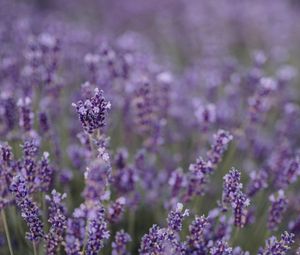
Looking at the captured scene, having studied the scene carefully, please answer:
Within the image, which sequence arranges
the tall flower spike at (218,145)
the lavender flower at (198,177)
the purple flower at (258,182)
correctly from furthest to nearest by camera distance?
the purple flower at (258,182), the tall flower spike at (218,145), the lavender flower at (198,177)

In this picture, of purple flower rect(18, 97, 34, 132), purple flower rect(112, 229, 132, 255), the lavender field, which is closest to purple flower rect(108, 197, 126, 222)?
the lavender field

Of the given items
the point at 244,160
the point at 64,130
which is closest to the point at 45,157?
the point at 64,130

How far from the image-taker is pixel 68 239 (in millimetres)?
2229

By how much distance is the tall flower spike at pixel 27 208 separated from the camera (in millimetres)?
2301

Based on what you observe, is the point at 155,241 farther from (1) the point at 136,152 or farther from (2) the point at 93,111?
(1) the point at 136,152

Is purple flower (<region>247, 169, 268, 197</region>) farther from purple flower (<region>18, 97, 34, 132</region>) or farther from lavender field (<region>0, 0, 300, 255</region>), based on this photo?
purple flower (<region>18, 97, 34, 132</region>)

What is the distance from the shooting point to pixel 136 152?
13.2 feet

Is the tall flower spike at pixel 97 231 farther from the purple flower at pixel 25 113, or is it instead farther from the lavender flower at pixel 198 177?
the purple flower at pixel 25 113

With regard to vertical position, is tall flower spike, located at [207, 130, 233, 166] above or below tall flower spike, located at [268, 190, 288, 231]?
above

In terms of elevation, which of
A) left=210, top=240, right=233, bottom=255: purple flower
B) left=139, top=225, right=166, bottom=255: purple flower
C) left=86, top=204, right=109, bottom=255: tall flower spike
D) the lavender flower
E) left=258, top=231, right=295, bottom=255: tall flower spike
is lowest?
left=258, top=231, right=295, bottom=255: tall flower spike

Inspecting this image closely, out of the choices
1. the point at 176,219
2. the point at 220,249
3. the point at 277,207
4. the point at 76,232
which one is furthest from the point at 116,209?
the point at 277,207

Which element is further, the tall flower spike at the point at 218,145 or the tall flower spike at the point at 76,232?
the tall flower spike at the point at 218,145

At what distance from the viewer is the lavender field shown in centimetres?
236

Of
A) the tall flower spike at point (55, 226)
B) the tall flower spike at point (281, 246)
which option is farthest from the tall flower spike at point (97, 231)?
the tall flower spike at point (281, 246)
